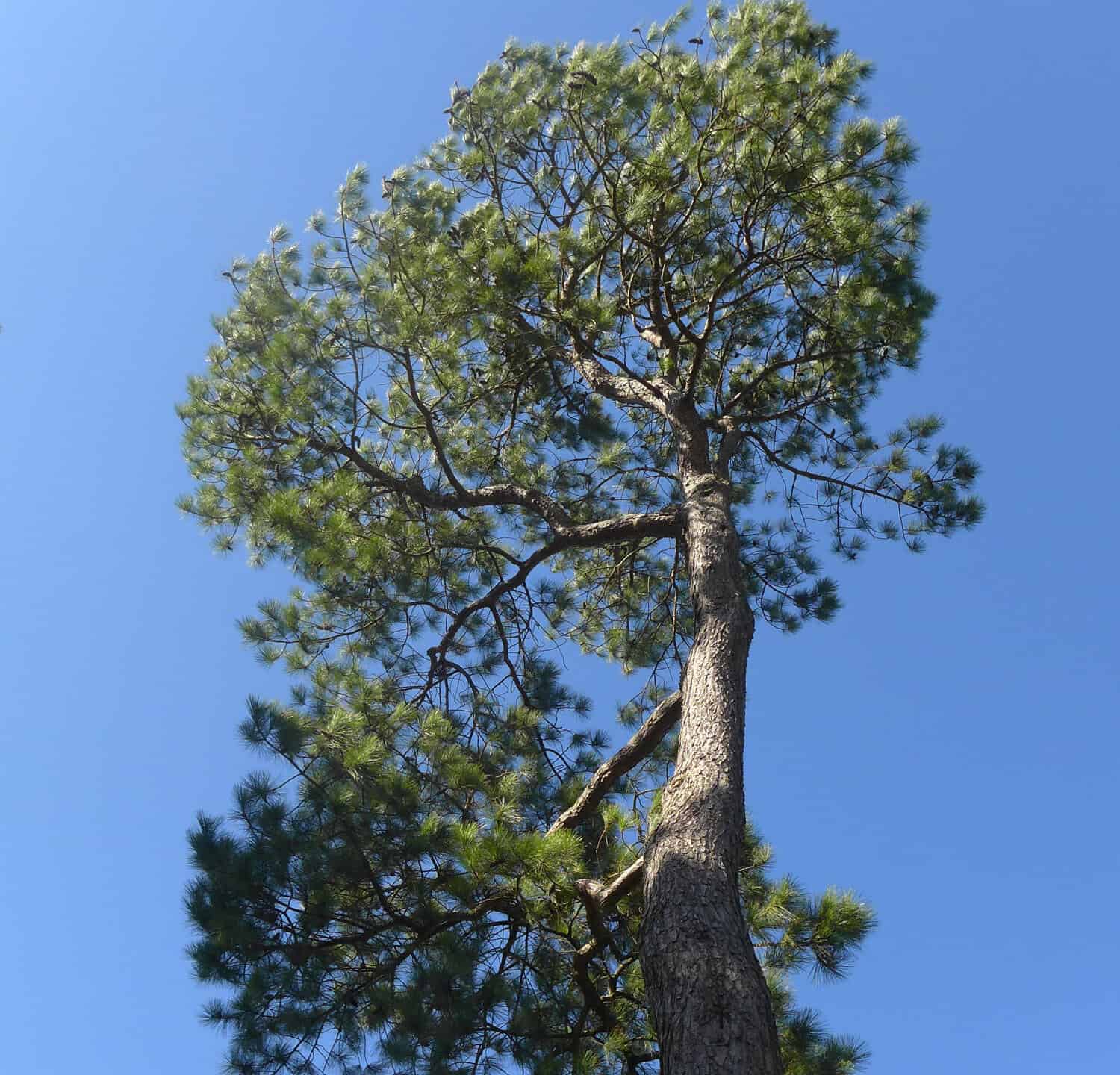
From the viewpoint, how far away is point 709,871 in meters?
3.26

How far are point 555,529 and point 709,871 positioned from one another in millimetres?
2608

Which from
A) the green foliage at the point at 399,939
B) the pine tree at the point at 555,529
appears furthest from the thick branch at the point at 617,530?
the green foliage at the point at 399,939

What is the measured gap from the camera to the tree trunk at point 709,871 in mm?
2762

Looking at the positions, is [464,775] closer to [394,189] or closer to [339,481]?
[339,481]

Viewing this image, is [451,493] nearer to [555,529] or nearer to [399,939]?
[555,529]

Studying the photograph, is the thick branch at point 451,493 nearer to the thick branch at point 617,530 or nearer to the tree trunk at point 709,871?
the thick branch at point 617,530

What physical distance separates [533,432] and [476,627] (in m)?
1.57

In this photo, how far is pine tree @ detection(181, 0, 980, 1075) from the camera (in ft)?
11.9

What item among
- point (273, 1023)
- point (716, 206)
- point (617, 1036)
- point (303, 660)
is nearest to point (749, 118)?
point (716, 206)

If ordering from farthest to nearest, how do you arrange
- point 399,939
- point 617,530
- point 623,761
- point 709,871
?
point 617,530, point 623,761, point 399,939, point 709,871

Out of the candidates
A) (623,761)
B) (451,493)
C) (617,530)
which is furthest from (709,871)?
(451,493)

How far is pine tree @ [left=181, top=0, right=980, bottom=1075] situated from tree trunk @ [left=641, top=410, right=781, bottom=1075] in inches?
0.5

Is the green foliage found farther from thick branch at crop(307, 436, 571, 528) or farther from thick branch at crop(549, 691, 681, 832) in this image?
thick branch at crop(307, 436, 571, 528)

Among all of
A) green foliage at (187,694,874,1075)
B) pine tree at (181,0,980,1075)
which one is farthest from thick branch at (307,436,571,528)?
green foliage at (187,694,874,1075)
